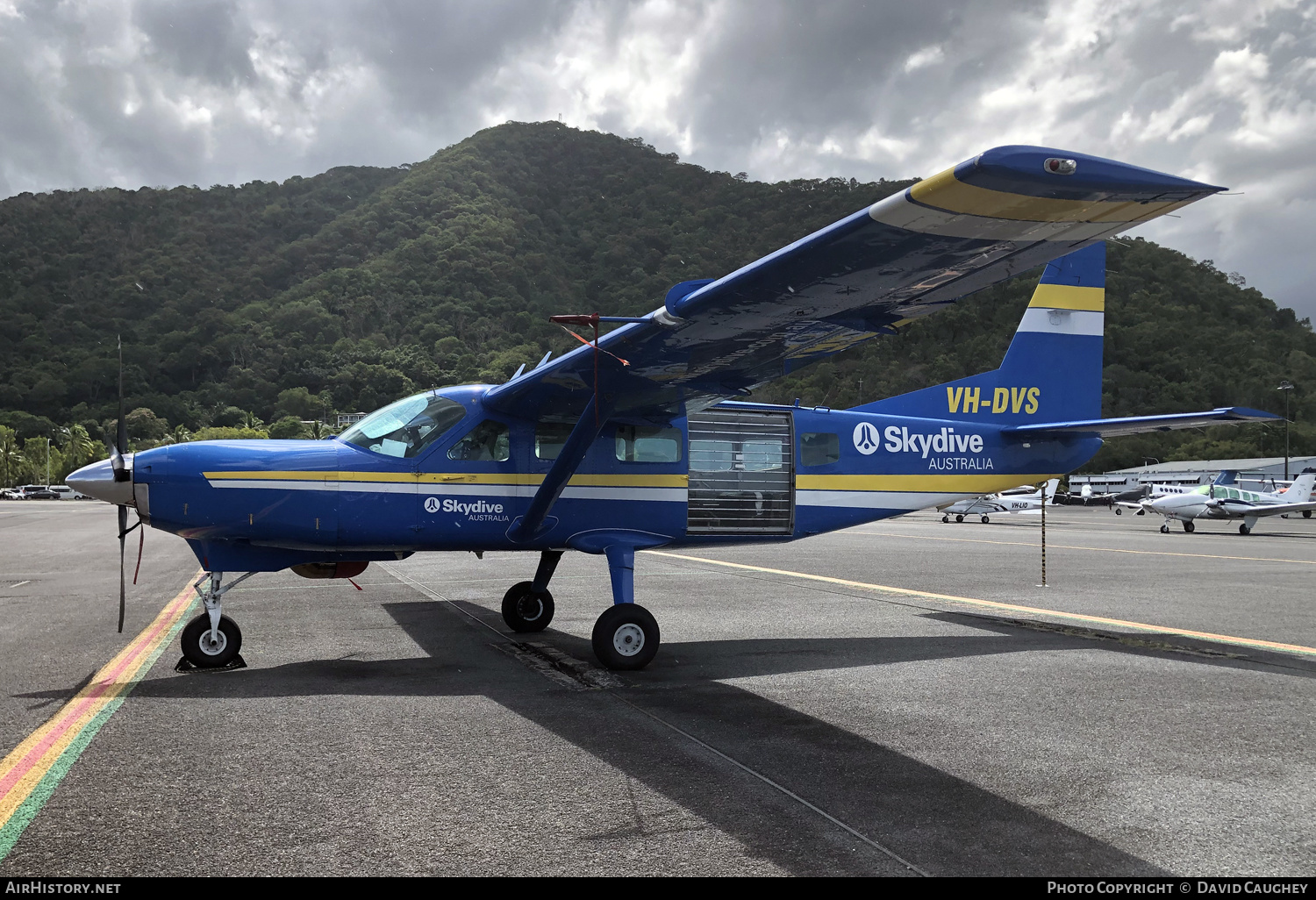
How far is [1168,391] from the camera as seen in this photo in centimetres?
9062

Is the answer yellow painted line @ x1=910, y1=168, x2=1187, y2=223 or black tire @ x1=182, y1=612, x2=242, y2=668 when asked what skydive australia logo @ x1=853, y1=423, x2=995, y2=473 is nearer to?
yellow painted line @ x1=910, y1=168, x2=1187, y2=223

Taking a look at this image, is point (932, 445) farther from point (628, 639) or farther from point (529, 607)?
point (529, 607)

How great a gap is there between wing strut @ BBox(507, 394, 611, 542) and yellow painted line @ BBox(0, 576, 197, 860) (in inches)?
131

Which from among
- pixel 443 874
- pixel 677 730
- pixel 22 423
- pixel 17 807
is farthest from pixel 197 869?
pixel 22 423

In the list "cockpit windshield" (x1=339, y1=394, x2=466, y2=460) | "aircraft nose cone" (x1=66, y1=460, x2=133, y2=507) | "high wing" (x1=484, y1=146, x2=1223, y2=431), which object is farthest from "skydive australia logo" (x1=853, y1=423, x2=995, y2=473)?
"aircraft nose cone" (x1=66, y1=460, x2=133, y2=507)

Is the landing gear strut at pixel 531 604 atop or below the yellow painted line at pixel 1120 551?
atop

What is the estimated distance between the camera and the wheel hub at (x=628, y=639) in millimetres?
7273

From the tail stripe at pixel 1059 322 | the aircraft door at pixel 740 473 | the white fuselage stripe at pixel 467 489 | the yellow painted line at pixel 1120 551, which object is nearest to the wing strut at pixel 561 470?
the white fuselage stripe at pixel 467 489

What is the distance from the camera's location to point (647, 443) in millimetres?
8719

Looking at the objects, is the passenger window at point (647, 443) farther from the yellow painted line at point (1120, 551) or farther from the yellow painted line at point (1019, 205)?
the yellow painted line at point (1120, 551)

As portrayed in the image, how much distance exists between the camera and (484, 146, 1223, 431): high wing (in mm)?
3943

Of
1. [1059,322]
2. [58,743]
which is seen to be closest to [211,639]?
→ [58,743]

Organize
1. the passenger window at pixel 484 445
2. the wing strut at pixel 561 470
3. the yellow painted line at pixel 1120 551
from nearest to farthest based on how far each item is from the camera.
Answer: the wing strut at pixel 561 470 → the passenger window at pixel 484 445 → the yellow painted line at pixel 1120 551

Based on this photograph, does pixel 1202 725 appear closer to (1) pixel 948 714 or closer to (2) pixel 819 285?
(1) pixel 948 714
